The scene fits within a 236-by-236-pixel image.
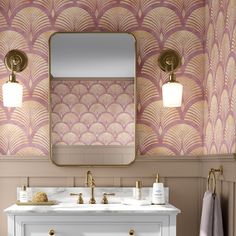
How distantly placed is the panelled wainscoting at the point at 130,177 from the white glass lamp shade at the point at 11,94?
40 cm

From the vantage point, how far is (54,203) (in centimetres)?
309

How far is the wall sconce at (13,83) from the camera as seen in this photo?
3.18m

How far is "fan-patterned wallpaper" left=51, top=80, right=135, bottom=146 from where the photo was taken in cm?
330

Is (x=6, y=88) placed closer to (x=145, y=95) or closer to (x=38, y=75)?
(x=38, y=75)

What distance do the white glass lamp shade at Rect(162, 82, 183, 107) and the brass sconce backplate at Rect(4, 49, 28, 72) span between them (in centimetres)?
101

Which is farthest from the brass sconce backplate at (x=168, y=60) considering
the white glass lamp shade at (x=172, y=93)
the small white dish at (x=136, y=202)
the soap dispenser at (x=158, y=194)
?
the small white dish at (x=136, y=202)

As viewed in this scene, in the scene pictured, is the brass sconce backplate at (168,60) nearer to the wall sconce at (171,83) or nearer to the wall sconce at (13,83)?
the wall sconce at (171,83)

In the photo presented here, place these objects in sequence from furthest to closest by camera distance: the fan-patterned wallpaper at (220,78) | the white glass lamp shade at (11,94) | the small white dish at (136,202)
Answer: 1. the white glass lamp shade at (11,94)
2. the small white dish at (136,202)
3. the fan-patterned wallpaper at (220,78)

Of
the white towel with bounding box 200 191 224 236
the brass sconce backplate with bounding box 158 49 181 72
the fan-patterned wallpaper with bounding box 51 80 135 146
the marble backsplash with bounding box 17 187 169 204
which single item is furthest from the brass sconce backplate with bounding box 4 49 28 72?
the white towel with bounding box 200 191 224 236

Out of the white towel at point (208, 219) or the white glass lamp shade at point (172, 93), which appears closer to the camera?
the white towel at point (208, 219)

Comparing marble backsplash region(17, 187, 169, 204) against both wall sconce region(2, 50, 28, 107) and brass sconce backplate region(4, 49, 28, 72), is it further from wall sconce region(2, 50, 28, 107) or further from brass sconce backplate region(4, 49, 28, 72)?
brass sconce backplate region(4, 49, 28, 72)

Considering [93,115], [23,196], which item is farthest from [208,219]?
[23,196]

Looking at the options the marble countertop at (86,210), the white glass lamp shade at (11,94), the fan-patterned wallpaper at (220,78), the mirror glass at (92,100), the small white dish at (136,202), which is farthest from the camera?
the mirror glass at (92,100)

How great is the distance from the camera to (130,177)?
3.32m
